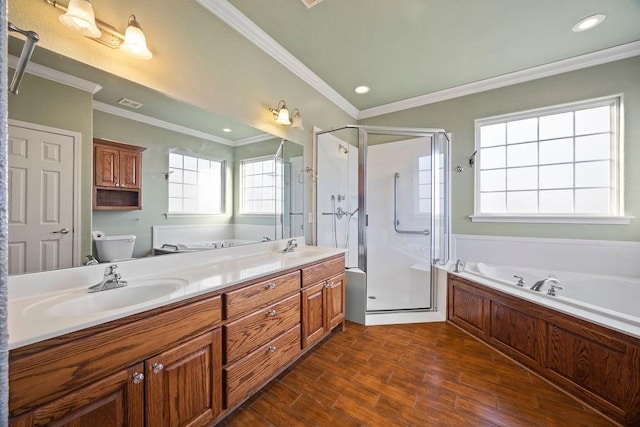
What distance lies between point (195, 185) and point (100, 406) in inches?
46.6

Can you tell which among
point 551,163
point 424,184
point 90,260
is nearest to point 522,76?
point 551,163

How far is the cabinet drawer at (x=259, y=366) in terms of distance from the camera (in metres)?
1.30

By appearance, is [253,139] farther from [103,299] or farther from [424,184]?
[424,184]

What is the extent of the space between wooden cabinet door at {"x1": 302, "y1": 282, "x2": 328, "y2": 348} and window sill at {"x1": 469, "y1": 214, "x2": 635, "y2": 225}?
2159 millimetres

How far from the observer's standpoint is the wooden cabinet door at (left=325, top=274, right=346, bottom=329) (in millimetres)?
2125

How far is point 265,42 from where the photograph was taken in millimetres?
2133

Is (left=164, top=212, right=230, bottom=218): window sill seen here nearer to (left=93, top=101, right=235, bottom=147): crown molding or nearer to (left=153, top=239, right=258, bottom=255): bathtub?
(left=153, top=239, right=258, bottom=255): bathtub

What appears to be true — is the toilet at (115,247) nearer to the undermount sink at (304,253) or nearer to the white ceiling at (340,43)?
the white ceiling at (340,43)

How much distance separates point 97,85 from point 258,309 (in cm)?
140

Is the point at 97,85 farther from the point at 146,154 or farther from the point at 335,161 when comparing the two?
the point at 335,161

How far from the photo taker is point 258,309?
1.45 m

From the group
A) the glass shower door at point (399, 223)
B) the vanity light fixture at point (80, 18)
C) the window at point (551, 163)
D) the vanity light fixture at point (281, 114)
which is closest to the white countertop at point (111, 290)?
the vanity light fixture at point (80, 18)

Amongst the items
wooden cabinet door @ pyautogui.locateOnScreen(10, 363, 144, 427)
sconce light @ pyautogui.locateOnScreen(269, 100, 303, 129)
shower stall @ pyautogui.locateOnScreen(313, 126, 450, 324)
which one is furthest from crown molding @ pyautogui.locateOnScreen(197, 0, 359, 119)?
wooden cabinet door @ pyautogui.locateOnScreen(10, 363, 144, 427)

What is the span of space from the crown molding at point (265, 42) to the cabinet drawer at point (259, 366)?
225 cm
